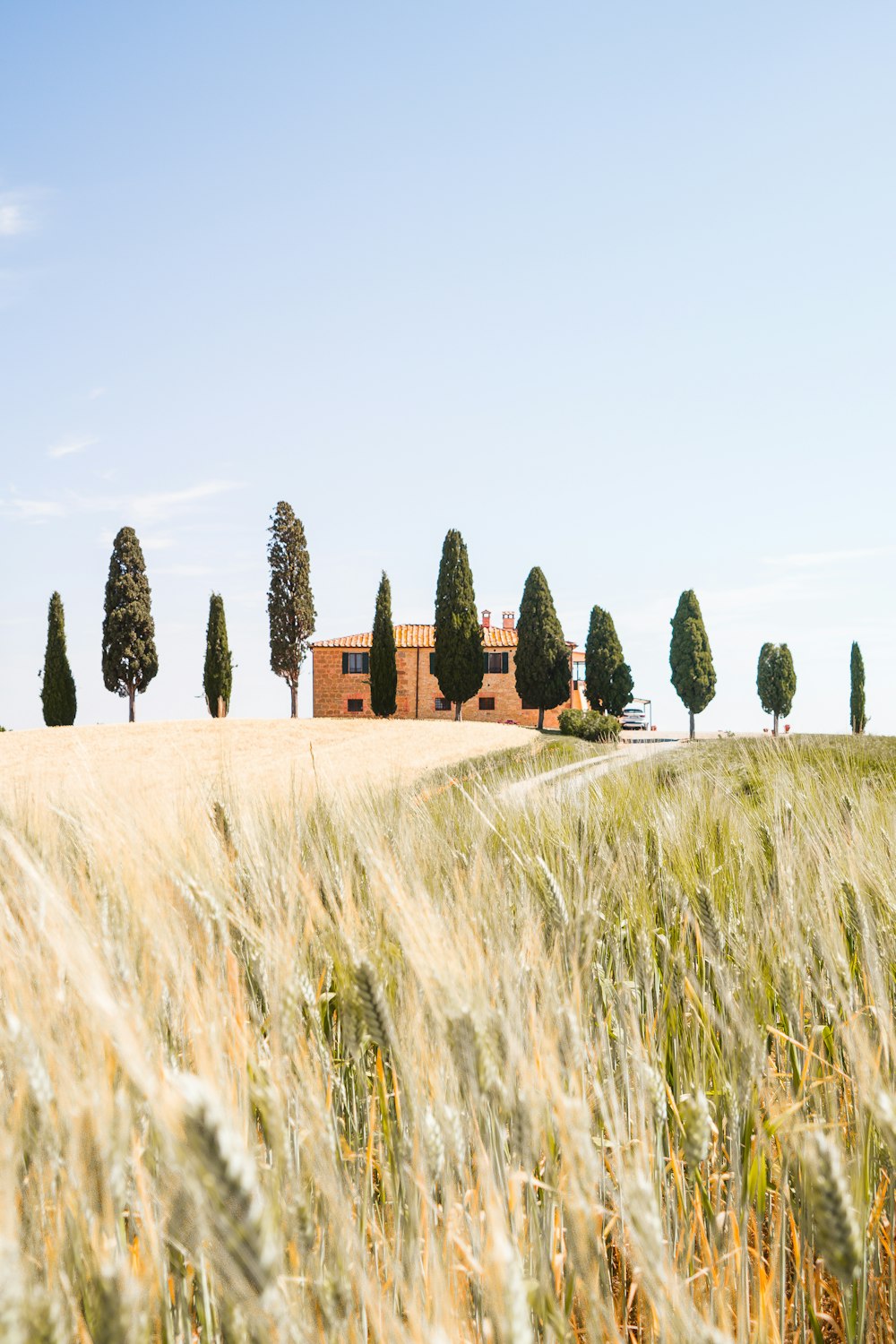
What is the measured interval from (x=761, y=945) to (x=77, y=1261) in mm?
1508

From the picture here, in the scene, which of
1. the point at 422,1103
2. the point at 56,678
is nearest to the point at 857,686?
the point at 56,678

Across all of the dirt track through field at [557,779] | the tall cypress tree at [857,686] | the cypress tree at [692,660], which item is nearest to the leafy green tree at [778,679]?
the tall cypress tree at [857,686]

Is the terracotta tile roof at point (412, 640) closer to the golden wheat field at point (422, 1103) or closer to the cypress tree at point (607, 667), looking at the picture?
the cypress tree at point (607, 667)

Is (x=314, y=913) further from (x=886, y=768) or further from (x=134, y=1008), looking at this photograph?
(x=886, y=768)

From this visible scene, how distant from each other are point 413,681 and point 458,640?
9.45m

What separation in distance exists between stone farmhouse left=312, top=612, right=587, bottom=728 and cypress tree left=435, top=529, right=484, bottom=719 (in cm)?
778

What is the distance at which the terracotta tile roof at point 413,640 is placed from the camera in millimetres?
44844

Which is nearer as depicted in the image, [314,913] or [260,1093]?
[260,1093]

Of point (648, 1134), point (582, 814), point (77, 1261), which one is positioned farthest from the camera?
point (582, 814)

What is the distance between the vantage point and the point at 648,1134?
1.29 meters

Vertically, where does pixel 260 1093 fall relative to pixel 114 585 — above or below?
below

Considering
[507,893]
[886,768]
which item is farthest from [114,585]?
[507,893]

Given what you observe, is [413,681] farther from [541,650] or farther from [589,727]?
[589,727]

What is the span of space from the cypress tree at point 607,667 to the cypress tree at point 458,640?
703 centimetres
